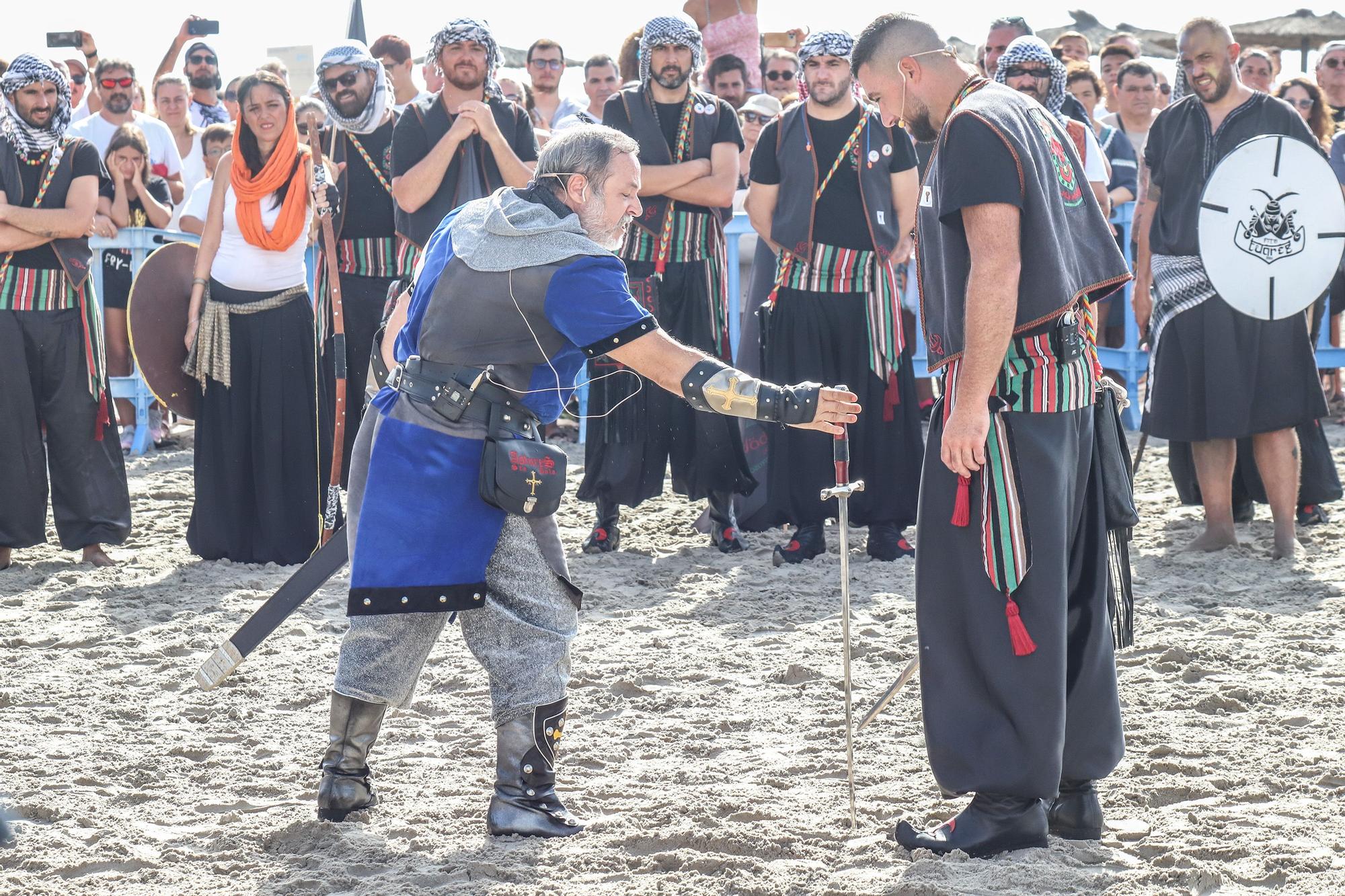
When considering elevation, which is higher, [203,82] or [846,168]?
[203,82]

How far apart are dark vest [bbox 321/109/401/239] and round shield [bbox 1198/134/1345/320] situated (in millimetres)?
3118

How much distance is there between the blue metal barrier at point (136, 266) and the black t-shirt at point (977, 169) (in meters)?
6.18

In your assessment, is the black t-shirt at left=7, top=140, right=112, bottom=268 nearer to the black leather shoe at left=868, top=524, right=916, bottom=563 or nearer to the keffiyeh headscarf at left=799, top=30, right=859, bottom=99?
the keffiyeh headscarf at left=799, top=30, right=859, bottom=99

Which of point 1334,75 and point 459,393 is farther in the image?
point 1334,75

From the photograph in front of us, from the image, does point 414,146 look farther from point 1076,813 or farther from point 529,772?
point 1076,813

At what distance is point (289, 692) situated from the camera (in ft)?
14.9

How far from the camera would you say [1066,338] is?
10.5 feet

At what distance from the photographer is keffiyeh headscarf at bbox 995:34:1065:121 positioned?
20.7ft

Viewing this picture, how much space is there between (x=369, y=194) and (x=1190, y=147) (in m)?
3.13

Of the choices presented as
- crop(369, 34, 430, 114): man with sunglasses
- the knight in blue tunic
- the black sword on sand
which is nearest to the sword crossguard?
the knight in blue tunic

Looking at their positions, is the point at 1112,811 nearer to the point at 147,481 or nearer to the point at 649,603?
the point at 649,603

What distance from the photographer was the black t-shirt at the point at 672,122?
21.2 feet

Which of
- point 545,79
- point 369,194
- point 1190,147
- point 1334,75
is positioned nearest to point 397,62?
point 545,79

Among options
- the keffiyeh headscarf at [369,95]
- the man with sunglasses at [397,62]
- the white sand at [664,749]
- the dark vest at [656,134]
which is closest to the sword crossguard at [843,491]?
the white sand at [664,749]
